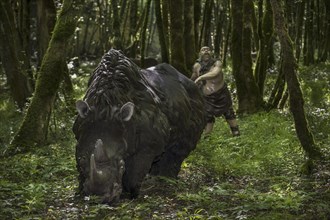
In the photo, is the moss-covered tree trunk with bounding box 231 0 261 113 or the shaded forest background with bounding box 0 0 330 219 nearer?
the shaded forest background with bounding box 0 0 330 219

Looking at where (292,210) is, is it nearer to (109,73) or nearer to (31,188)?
(109,73)

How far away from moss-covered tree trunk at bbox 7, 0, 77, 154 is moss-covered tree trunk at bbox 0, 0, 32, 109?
4.50m

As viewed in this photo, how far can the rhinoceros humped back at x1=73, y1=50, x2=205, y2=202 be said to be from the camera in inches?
245

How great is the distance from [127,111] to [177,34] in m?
5.85

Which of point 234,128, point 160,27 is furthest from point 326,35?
point 234,128

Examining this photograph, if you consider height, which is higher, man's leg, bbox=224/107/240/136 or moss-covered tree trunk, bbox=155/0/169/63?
moss-covered tree trunk, bbox=155/0/169/63

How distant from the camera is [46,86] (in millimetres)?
9852

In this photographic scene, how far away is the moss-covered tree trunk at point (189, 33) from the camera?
1298 centimetres

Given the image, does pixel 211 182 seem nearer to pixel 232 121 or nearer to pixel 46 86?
pixel 46 86

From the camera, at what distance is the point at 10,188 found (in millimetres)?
7055

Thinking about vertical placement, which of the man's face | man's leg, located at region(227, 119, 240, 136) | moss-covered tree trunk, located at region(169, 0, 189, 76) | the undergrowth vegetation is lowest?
the undergrowth vegetation

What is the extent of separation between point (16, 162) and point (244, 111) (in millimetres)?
6808

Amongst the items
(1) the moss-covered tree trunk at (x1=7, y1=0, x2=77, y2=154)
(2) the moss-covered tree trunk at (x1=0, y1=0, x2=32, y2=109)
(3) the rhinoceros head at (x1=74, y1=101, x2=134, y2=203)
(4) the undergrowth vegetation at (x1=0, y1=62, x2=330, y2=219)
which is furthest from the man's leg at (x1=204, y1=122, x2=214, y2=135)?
(3) the rhinoceros head at (x1=74, y1=101, x2=134, y2=203)

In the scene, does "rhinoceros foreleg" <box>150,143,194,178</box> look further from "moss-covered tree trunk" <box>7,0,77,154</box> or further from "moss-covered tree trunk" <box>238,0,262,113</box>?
"moss-covered tree trunk" <box>238,0,262,113</box>
